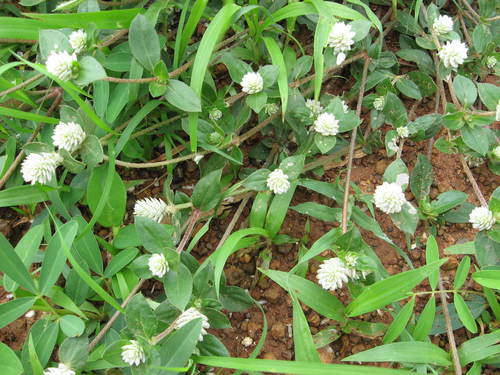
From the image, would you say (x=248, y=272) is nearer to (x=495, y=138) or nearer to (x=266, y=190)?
(x=266, y=190)

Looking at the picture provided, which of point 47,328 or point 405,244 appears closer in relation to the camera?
point 47,328

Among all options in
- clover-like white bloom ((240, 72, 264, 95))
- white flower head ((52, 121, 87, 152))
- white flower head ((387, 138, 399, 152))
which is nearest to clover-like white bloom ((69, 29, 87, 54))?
white flower head ((52, 121, 87, 152))

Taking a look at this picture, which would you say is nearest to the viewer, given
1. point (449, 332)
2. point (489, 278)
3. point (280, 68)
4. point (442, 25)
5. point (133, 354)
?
point (133, 354)

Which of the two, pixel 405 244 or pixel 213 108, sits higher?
pixel 213 108

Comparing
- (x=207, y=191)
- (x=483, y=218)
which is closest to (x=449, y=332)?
(x=483, y=218)

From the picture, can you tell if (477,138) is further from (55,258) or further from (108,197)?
(55,258)

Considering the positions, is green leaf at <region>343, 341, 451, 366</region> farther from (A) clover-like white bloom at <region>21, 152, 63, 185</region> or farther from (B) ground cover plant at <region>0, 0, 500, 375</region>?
(A) clover-like white bloom at <region>21, 152, 63, 185</region>

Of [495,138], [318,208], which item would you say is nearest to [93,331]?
[318,208]
